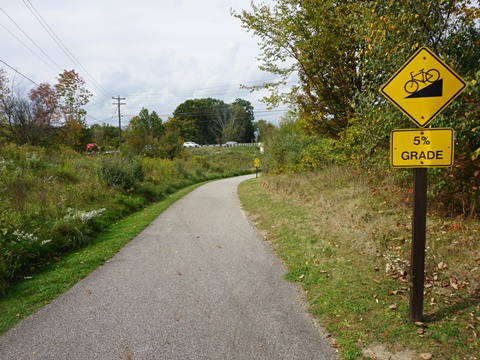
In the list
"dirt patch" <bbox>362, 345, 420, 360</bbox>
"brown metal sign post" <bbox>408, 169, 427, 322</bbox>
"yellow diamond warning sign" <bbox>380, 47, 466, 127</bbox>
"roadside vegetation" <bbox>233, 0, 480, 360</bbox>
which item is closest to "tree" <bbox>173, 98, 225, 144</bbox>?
"roadside vegetation" <bbox>233, 0, 480, 360</bbox>

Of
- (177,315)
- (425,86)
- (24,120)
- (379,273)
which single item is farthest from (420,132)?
(24,120)

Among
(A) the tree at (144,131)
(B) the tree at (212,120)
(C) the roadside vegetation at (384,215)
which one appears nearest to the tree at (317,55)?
(C) the roadside vegetation at (384,215)

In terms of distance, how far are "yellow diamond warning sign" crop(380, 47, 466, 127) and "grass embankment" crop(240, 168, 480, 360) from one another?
223cm

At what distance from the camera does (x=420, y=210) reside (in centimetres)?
340

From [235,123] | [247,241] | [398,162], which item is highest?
[235,123]

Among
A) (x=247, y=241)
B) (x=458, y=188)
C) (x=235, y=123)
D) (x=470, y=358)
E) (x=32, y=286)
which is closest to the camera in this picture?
(x=470, y=358)

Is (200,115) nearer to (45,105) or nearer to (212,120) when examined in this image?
(212,120)

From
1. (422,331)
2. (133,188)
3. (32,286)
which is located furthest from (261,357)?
(133,188)

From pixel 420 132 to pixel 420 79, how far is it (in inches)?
22.4

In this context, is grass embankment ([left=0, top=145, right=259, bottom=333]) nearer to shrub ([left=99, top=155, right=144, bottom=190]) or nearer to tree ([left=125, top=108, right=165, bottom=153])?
shrub ([left=99, top=155, right=144, bottom=190])

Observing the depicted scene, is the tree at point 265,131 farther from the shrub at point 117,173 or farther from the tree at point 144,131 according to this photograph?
the tree at point 144,131

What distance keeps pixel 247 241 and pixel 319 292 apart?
331cm

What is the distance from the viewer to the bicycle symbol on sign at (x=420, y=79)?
3285 mm

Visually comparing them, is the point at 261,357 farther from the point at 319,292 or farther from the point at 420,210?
the point at 420,210
